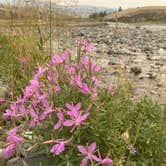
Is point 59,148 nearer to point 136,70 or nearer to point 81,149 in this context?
point 81,149

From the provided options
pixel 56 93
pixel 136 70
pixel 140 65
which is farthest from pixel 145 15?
pixel 56 93

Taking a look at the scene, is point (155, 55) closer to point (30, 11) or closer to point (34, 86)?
point (30, 11)

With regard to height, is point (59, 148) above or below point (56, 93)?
below

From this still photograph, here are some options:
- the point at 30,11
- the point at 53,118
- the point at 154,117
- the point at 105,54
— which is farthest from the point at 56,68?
the point at 105,54

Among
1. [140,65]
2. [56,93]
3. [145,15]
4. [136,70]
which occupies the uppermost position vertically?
[56,93]

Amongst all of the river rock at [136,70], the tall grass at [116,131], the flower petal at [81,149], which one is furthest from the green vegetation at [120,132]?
the river rock at [136,70]

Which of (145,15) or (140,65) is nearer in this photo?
(140,65)

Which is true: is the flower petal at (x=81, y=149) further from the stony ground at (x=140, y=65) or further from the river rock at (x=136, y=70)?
the river rock at (x=136, y=70)

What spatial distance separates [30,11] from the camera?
5.01 m

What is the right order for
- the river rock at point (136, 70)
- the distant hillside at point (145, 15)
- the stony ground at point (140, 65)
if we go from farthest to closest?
the distant hillside at point (145, 15) < the river rock at point (136, 70) < the stony ground at point (140, 65)

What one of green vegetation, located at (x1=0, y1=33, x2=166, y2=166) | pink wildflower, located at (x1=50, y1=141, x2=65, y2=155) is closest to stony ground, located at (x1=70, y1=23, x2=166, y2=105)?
green vegetation, located at (x1=0, y1=33, x2=166, y2=166)

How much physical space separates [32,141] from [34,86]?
1.05 ft

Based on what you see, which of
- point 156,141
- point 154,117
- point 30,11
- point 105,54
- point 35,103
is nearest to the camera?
point 35,103

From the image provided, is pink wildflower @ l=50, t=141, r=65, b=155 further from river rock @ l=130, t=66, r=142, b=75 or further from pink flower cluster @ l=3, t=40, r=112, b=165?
river rock @ l=130, t=66, r=142, b=75
